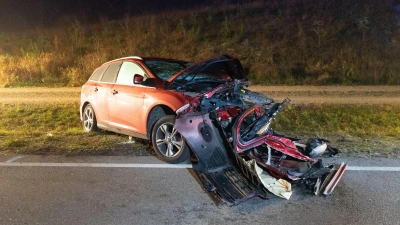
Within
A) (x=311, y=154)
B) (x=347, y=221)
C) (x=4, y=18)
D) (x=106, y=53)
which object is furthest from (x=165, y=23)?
(x=347, y=221)

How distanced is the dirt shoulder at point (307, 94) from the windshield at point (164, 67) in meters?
5.05

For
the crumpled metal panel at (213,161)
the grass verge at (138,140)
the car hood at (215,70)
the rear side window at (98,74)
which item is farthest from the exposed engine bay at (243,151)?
the rear side window at (98,74)

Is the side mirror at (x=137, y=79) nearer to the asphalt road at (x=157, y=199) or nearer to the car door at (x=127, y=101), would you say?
the car door at (x=127, y=101)

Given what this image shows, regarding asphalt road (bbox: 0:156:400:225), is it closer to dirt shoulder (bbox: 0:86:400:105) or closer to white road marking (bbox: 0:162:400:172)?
white road marking (bbox: 0:162:400:172)

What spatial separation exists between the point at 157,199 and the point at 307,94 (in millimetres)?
9124

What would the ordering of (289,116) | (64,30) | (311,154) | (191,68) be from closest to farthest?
(311,154) < (191,68) < (289,116) < (64,30)

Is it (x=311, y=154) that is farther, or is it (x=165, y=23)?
(x=165, y=23)

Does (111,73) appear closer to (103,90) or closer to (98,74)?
(103,90)

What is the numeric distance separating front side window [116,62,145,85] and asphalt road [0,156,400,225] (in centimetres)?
176

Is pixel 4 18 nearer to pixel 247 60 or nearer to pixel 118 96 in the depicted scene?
pixel 247 60

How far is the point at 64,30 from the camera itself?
77.0 ft

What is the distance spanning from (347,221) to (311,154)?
1455 mm

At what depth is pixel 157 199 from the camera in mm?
4848

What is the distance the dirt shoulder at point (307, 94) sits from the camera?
11828mm
